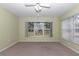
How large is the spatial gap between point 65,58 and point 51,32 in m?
6.34

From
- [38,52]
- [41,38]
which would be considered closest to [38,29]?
[41,38]

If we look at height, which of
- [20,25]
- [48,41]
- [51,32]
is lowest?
[48,41]

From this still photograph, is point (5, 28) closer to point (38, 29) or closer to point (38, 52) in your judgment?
point (38, 52)

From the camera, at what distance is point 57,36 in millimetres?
7449

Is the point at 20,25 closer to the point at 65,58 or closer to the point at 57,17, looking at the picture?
the point at 57,17

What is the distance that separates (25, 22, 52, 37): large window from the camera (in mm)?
7512

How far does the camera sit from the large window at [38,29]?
24.6 ft

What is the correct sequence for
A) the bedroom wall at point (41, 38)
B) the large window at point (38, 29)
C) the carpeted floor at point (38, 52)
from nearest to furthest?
the carpeted floor at point (38, 52)
the bedroom wall at point (41, 38)
the large window at point (38, 29)

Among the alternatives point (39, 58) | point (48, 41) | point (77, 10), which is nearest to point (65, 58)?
point (39, 58)

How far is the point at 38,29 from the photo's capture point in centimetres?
755

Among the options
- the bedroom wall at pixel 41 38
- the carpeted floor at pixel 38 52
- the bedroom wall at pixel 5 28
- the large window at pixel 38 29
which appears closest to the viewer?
the carpeted floor at pixel 38 52

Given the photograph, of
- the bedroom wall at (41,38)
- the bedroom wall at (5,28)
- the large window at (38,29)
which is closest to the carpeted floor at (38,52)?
the bedroom wall at (5,28)

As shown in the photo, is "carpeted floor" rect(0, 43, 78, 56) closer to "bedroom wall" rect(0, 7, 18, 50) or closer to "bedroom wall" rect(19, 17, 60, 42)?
"bedroom wall" rect(0, 7, 18, 50)

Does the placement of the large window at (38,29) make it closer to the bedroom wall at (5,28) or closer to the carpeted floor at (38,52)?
the bedroom wall at (5,28)
